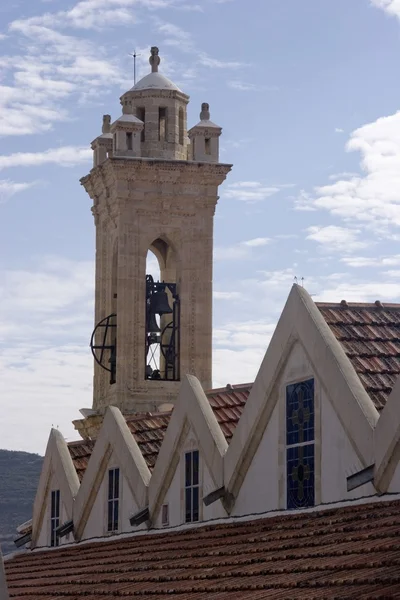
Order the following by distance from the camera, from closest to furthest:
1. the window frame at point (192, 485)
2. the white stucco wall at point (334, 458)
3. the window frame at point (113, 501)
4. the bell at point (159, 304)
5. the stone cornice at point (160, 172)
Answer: the white stucco wall at point (334, 458)
the window frame at point (192, 485)
the window frame at point (113, 501)
the stone cornice at point (160, 172)
the bell at point (159, 304)

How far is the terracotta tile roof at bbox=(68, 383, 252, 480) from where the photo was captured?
29.0 m

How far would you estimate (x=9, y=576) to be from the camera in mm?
29750

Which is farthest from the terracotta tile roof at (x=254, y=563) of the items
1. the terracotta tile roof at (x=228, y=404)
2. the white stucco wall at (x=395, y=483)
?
the terracotta tile roof at (x=228, y=404)

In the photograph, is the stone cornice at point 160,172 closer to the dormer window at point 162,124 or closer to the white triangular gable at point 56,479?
the dormer window at point 162,124

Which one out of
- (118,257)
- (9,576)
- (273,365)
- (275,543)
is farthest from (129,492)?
(118,257)

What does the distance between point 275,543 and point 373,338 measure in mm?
4198

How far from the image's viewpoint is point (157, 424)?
32.6 meters

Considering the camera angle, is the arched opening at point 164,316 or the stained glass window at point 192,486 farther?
the arched opening at point 164,316

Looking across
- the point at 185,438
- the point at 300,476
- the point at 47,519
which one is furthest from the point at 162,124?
the point at 300,476

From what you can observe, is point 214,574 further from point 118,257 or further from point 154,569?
point 118,257

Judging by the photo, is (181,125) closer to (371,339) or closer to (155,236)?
(155,236)

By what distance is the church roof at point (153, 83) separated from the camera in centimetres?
5181

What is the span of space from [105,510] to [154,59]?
2424 centimetres

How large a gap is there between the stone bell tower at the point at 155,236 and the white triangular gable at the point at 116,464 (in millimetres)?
17742
